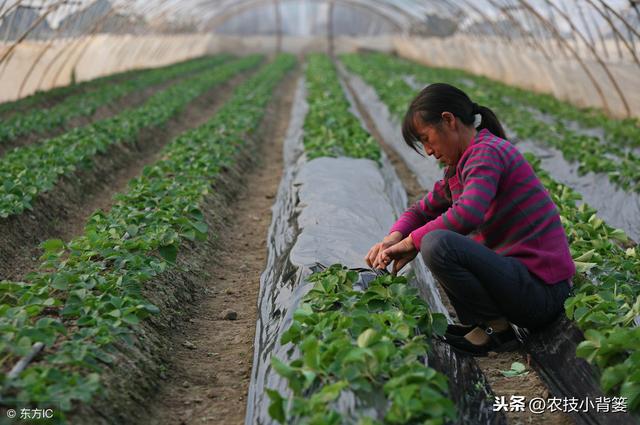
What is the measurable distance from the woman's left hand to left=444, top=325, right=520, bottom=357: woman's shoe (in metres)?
0.56

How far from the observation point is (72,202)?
7.73 m

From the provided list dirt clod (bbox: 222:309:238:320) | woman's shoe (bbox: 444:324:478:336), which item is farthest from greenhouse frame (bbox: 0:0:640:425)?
dirt clod (bbox: 222:309:238:320)

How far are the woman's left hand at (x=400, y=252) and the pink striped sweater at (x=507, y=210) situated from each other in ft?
0.17

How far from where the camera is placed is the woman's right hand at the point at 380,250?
4004mm

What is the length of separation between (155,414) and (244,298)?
74.9 inches

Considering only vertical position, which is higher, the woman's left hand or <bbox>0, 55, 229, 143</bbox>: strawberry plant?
the woman's left hand

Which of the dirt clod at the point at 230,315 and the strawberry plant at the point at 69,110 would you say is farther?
the strawberry plant at the point at 69,110

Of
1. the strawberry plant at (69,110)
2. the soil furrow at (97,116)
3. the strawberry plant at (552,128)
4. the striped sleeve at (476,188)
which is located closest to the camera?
the striped sleeve at (476,188)

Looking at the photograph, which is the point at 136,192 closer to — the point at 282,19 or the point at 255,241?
the point at 255,241

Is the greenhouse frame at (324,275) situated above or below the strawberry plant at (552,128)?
above

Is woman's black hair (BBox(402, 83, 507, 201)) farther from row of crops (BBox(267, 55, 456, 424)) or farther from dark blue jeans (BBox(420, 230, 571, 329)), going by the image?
row of crops (BBox(267, 55, 456, 424))

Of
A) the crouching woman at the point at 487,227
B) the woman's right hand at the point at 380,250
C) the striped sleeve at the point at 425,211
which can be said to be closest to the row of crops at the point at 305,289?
the woman's right hand at the point at 380,250

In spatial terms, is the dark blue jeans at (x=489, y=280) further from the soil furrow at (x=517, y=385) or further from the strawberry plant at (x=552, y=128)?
the strawberry plant at (x=552, y=128)

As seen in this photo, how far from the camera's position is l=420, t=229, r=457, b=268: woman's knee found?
144 inches
